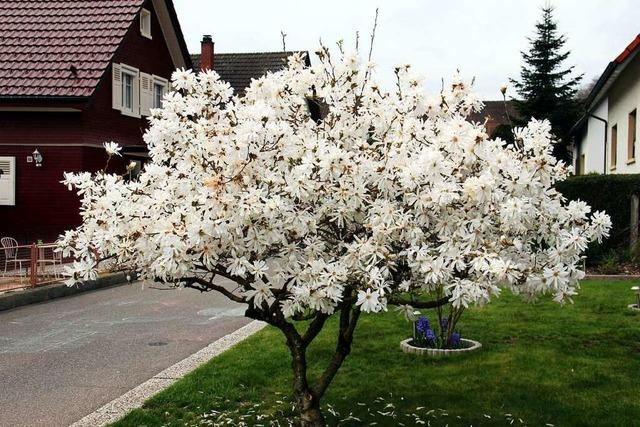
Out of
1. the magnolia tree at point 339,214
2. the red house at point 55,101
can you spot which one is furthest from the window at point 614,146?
the magnolia tree at point 339,214

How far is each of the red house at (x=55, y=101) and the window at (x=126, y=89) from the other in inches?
2.0

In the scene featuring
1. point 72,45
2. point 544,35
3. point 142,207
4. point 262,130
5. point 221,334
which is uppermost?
point 544,35

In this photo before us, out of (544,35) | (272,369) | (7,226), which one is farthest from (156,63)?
(544,35)

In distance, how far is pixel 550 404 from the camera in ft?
19.4

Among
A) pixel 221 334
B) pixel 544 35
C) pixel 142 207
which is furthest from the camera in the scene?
pixel 544 35

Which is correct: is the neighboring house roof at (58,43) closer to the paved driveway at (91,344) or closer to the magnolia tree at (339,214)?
the paved driveway at (91,344)

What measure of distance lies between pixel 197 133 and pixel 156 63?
21199 millimetres

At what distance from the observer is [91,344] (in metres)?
9.23

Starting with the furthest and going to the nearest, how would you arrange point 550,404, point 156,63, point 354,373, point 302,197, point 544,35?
point 544,35, point 156,63, point 354,373, point 550,404, point 302,197

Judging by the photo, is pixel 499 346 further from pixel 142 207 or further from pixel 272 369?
pixel 142 207

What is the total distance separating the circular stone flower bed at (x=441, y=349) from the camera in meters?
7.67

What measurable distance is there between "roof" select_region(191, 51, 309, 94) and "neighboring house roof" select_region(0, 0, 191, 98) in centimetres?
1284

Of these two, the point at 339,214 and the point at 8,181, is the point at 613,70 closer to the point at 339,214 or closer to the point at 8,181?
the point at 339,214

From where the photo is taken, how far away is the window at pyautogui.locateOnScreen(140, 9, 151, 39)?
2375 centimetres
